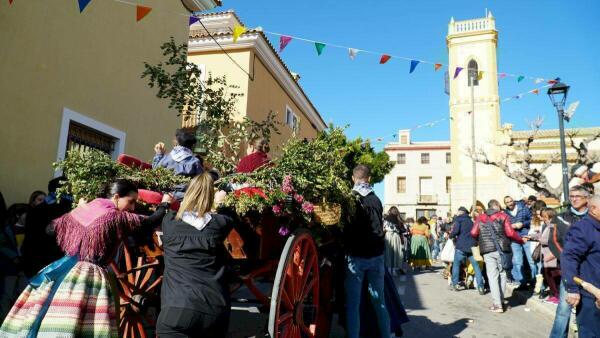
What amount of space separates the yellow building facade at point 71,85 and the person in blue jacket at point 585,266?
718 cm

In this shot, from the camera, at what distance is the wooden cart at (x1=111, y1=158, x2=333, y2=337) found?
3.15m

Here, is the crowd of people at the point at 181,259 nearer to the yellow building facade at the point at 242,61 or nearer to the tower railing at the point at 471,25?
the yellow building facade at the point at 242,61

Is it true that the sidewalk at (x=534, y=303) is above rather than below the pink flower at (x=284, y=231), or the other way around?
below

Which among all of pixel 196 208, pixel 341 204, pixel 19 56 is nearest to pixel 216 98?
pixel 19 56

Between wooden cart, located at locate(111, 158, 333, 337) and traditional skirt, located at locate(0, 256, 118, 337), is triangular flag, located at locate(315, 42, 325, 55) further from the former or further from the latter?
traditional skirt, located at locate(0, 256, 118, 337)

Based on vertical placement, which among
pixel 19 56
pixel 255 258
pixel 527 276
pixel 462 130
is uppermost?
pixel 462 130

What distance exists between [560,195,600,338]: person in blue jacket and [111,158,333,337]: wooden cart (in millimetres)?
2152

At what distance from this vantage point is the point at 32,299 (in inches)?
99.1

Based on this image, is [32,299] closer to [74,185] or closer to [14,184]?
[74,185]

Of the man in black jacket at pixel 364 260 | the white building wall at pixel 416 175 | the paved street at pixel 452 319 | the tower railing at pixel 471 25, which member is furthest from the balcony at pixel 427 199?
the man in black jacket at pixel 364 260

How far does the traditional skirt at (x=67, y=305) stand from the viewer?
2432 millimetres

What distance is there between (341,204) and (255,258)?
3.02 ft

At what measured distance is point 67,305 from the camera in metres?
2.45

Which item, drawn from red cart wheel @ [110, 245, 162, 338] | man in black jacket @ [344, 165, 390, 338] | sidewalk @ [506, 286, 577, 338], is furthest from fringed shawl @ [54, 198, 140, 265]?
sidewalk @ [506, 286, 577, 338]
